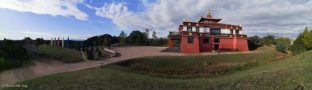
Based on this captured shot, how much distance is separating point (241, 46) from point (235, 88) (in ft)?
89.1

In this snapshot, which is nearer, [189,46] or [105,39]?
[189,46]

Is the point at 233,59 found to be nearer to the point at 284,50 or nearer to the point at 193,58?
the point at 193,58

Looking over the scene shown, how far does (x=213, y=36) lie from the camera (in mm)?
35719

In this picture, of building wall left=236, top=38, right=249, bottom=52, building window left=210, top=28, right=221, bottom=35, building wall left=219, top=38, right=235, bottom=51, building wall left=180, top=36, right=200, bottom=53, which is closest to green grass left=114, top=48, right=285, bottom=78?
building wall left=180, top=36, right=200, bottom=53

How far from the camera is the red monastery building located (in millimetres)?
33625

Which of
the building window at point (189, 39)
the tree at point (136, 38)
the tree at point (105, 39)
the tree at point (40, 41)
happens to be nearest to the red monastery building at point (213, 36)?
the building window at point (189, 39)

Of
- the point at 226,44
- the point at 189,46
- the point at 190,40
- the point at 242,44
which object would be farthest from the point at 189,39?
the point at 242,44

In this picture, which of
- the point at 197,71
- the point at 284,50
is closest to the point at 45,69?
the point at 197,71

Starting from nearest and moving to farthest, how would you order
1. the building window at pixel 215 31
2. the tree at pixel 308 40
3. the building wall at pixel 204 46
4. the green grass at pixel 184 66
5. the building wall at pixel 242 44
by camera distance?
the green grass at pixel 184 66 → the tree at pixel 308 40 → the building wall at pixel 204 46 → the building window at pixel 215 31 → the building wall at pixel 242 44

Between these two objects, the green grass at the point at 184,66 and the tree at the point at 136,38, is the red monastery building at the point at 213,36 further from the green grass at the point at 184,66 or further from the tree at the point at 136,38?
the tree at the point at 136,38

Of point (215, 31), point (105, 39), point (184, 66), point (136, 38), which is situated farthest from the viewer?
point (136, 38)

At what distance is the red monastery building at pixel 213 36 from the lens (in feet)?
110

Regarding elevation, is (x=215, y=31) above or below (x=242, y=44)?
above

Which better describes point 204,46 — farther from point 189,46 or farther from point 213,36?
point 189,46
